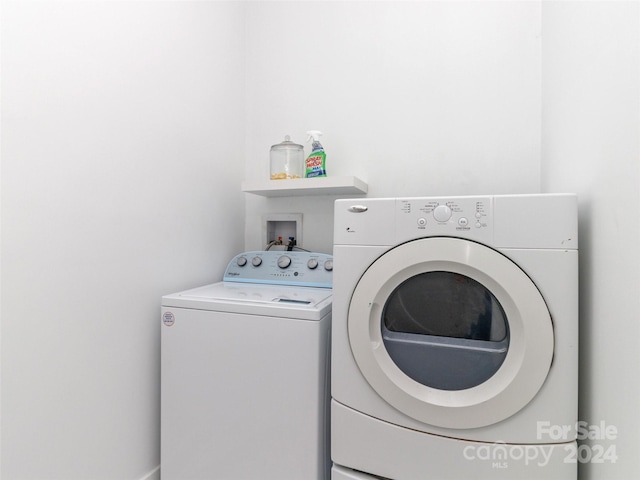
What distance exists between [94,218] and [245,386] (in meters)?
0.71

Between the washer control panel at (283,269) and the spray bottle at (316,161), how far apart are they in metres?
0.37

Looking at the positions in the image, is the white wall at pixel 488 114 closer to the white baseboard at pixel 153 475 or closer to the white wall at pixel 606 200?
the white wall at pixel 606 200

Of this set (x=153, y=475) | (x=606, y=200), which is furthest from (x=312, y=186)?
(x=153, y=475)

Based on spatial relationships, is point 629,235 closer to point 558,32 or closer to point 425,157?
point 558,32

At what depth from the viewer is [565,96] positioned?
1022 millimetres

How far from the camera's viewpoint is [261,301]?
1.12m

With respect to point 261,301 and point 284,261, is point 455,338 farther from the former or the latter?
point 284,261

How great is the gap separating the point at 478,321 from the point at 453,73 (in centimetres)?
114

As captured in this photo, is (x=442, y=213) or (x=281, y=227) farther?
(x=281, y=227)

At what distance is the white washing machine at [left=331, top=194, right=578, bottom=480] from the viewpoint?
807 mm

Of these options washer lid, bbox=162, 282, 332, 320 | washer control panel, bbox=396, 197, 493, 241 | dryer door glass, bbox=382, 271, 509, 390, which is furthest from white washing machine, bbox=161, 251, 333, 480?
washer control panel, bbox=396, 197, 493, 241

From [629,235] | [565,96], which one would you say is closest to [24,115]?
[629,235]

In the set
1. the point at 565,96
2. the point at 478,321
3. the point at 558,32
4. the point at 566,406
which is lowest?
the point at 566,406

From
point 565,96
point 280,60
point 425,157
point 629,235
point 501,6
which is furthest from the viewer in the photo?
point 280,60
